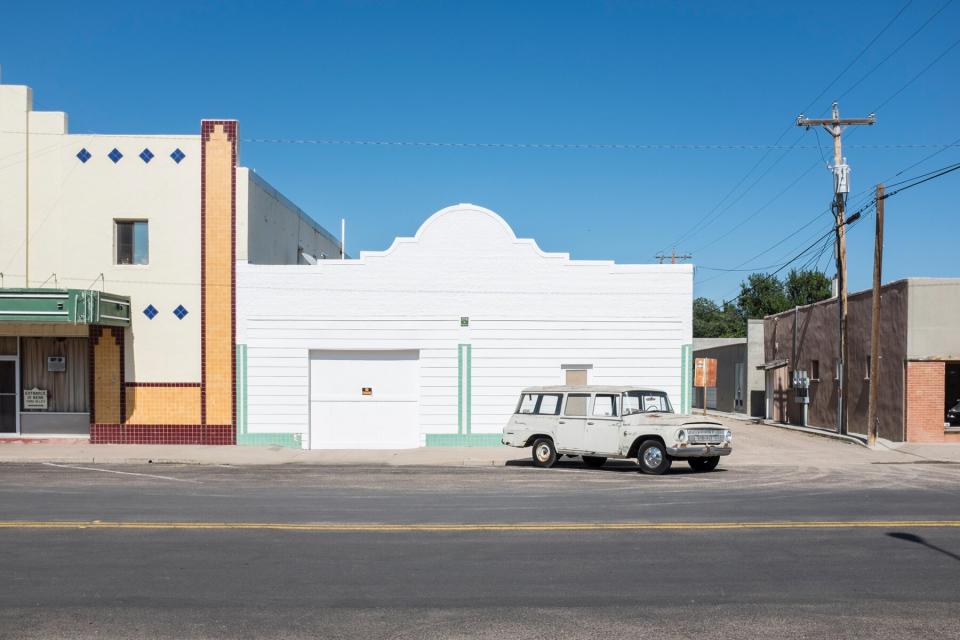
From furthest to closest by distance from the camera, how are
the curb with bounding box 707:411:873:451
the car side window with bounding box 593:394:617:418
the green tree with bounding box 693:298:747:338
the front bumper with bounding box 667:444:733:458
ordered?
the green tree with bounding box 693:298:747:338
the curb with bounding box 707:411:873:451
the car side window with bounding box 593:394:617:418
the front bumper with bounding box 667:444:733:458

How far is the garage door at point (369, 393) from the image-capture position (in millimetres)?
23891

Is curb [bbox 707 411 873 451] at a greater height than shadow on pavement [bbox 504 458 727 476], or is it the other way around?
shadow on pavement [bbox 504 458 727 476]

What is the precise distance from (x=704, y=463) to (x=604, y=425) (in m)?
2.40

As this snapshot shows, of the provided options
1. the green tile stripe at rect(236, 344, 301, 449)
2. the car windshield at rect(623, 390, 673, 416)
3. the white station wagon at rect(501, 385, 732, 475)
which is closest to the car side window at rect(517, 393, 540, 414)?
the white station wagon at rect(501, 385, 732, 475)

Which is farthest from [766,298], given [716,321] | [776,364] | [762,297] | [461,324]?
[461,324]

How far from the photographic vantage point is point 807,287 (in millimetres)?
79312

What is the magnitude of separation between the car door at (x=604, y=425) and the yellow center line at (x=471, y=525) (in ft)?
21.1

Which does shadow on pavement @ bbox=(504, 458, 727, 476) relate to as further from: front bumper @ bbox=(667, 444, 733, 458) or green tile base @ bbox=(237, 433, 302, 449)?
green tile base @ bbox=(237, 433, 302, 449)

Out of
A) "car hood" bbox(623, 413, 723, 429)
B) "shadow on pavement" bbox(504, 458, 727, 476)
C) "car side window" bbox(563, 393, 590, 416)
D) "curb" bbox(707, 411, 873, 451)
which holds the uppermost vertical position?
"car side window" bbox(563, 393, 590, 416)

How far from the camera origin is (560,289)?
23.8 meters

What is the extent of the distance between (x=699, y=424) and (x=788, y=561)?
8.31 m

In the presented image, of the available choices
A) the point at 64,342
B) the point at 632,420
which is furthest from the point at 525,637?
the point at 64,342

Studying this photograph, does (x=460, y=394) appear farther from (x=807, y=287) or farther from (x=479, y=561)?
(x=807, y=287)

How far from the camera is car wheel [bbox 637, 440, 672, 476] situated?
57.8ft
